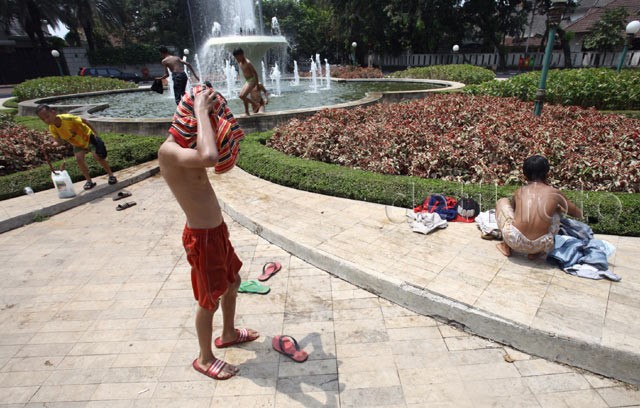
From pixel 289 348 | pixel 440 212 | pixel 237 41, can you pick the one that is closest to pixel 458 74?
pixel 237 41

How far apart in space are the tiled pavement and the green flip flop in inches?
2.6

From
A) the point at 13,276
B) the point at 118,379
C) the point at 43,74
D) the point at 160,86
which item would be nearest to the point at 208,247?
the point at 118,379

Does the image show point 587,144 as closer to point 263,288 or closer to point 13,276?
point 263,288

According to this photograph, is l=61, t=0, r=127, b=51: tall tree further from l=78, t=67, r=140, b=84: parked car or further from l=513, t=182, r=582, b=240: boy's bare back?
l=513, t=182, r=582, b=240: boy's bare back

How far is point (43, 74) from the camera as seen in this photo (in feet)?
126

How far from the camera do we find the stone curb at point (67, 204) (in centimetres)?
544

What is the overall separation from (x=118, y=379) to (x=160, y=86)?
264 inches

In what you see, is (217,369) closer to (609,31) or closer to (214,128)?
(214,128)

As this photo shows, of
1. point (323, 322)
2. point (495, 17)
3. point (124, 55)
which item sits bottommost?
point (323, 322)

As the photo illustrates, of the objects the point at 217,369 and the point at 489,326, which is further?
the point at 489,326

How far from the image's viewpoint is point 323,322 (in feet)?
10.5

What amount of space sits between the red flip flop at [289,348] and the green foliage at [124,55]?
1942 inches

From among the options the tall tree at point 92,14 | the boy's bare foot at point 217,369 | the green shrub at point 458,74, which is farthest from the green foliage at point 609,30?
the tall tree at point 92,14

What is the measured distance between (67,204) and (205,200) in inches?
202
